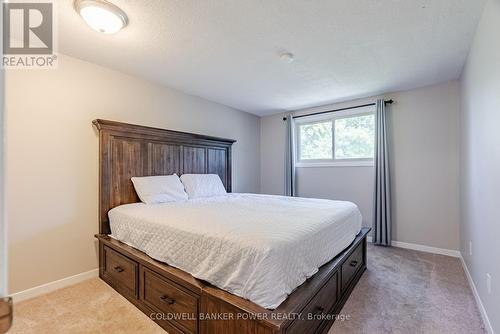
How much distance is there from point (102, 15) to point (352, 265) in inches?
118

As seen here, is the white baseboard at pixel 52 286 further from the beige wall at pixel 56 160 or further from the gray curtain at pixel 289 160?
the gray curtain at pixel 289 160

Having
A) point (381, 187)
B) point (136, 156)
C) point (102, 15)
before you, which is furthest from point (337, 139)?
point (102, 15)

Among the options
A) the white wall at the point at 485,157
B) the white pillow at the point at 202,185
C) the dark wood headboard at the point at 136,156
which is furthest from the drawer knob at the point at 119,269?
the white wall at the point at 485,157

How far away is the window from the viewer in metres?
3.84

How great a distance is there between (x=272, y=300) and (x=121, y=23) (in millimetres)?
2253

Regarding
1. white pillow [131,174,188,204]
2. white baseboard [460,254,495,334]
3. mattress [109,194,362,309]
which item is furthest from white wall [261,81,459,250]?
white pillow [131,174,188,204]

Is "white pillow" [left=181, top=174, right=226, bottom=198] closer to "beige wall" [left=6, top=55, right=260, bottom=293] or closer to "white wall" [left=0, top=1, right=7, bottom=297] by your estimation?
"beige wall" [left=6, top=55, right=260, bottom=293]

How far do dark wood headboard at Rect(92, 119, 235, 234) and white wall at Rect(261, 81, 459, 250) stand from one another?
2562 millimetres

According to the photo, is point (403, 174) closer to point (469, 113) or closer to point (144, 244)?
point (469, 113)

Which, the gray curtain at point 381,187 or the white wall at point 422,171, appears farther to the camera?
the gray curtain at point 381,187

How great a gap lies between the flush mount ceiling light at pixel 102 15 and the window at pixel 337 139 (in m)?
3.36

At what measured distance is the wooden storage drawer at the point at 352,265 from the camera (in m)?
2.10

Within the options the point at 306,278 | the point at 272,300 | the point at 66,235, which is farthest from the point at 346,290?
the point at 66,235

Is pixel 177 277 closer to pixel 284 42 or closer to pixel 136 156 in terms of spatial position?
pixel 136 156
